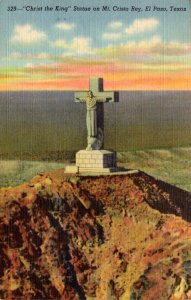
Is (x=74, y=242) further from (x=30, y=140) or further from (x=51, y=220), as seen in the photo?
(x=30, y=140)

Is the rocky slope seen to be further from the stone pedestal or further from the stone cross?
the stone cross

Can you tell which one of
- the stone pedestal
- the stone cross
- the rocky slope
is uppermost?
the stone cross

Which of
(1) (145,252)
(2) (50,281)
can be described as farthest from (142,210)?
(2) (50,281)

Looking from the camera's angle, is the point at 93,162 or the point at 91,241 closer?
the point at 91,241

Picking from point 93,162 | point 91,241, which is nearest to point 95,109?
point 93,162

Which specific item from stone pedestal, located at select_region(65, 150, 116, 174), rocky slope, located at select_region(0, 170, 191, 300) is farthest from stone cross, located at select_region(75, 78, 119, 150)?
rocky slope, located at select_region(0, 170, 191, 300)

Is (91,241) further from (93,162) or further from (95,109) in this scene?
(95,109)
